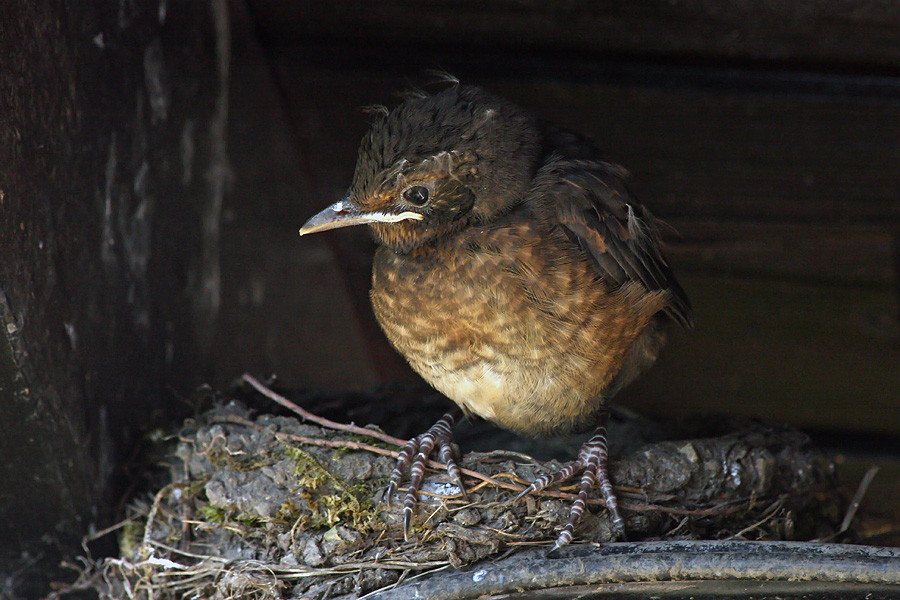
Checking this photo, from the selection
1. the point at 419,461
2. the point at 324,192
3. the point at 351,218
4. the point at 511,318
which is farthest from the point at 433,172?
the point at 324,192

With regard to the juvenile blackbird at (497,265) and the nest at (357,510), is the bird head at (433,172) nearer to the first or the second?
the juvenile blackbird at (497,265)

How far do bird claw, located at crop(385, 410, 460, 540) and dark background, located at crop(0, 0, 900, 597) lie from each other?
2.08 ft

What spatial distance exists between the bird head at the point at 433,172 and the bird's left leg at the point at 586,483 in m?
0.64

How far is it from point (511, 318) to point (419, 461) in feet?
1.42

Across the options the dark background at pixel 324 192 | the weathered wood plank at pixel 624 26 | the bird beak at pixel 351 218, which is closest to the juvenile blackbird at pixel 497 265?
the bird beak at pixel 351 218

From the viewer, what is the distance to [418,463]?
87.7 inches

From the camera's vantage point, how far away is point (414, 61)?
2.78 m

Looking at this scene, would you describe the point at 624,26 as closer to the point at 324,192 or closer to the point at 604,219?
the point at 604,219

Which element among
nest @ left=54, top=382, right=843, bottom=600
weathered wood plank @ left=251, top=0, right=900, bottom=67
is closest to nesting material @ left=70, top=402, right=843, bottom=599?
nest @ left=54, top=382, right=843, bottom=600

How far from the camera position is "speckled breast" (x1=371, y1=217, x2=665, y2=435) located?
2145 millimetres

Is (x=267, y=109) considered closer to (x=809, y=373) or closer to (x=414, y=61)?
(x=414, y=61)

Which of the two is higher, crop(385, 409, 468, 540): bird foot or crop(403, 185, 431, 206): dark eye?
crop(403, 185, 431, 206): dark eye

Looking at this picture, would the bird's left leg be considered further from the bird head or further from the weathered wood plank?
the weathered wood plank

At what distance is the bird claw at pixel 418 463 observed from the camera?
2.09 metres
